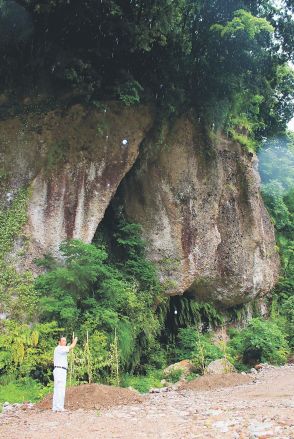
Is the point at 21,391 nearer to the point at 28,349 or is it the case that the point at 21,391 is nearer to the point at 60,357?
the point at 28,349

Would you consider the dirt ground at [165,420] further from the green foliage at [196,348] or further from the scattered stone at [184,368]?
the green foliage at [196,348]

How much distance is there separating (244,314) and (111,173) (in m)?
9.66

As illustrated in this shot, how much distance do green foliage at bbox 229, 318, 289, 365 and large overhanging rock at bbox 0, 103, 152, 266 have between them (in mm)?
6651

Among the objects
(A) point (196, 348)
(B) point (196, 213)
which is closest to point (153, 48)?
(B) point (196, 213)

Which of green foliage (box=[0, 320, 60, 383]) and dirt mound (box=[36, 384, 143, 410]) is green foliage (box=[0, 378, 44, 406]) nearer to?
green foliage (box=[0, 320, 60, 383])

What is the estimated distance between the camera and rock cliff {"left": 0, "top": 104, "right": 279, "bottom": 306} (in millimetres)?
13844

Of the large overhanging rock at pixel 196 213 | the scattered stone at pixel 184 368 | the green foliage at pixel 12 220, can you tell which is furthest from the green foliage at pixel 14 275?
the large overhanging rock at pixel 196 213

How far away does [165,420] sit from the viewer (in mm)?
6211

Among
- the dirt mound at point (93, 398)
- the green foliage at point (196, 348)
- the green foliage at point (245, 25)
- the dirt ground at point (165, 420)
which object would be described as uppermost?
the green foliage at point (245, 25)

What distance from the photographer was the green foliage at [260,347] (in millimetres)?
15359

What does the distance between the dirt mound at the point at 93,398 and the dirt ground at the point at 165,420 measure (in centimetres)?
3

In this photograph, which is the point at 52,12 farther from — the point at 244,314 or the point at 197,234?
the point at 244,314

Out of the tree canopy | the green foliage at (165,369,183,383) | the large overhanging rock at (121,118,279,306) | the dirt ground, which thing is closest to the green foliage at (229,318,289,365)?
the large overhanging rock at (121,118,279,306)

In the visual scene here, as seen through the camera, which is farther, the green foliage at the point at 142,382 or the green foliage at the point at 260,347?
the green foliage at the point at 260,347
